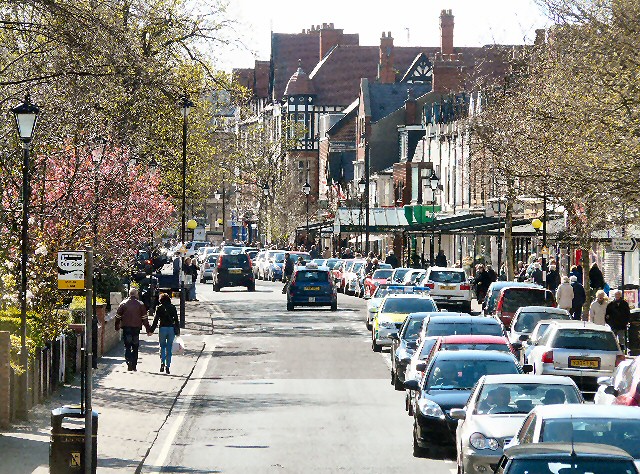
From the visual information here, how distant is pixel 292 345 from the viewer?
4159 cm

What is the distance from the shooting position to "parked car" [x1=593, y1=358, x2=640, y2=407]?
19.8 m

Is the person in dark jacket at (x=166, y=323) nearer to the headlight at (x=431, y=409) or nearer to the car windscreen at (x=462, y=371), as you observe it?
the car windscreen at (x=462, y=371)

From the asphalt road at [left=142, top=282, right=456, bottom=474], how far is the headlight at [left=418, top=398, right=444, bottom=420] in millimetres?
609

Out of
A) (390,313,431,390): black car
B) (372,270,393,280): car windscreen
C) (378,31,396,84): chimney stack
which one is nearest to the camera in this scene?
(390,313,431,390): black car

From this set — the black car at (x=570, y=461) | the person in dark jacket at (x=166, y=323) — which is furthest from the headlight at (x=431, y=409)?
the person in dark jacket at (x=166, y=323)

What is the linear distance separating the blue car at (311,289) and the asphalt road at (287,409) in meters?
7.10

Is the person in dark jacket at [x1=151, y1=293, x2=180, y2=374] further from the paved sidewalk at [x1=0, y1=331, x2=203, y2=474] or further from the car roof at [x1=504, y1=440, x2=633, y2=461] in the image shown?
the car roof at [x1=504, y1=440, x2=633, y2=461]

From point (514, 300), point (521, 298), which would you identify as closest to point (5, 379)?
point (514, 300)

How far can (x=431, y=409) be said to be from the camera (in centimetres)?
2008

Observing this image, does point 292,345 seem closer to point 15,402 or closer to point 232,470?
point 15,402

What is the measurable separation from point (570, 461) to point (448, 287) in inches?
1725

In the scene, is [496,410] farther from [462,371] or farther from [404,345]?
[404,345]

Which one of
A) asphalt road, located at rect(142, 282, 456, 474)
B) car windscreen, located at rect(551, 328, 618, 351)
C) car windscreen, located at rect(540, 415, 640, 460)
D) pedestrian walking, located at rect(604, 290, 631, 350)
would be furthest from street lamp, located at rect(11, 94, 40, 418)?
pedestrian walking, located at rect(604, 290, 631, 350)

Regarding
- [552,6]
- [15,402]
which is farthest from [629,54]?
[15,402]
